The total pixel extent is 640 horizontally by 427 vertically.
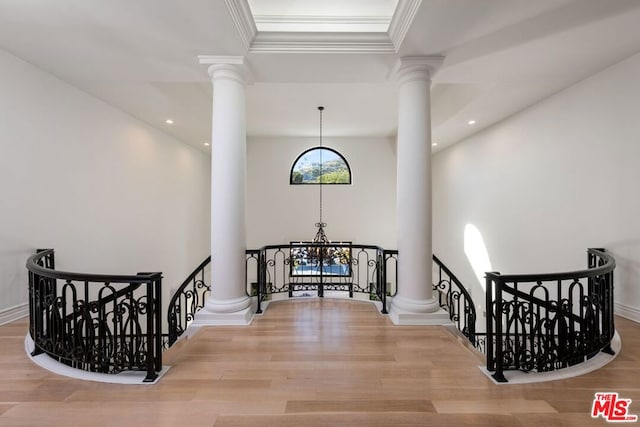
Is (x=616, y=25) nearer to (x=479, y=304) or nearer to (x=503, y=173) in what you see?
(x=503, y=173)

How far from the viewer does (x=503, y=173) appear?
609 centimetres

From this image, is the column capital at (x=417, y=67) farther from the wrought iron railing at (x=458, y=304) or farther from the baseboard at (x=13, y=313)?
the baseboard at (x=13, y=313)

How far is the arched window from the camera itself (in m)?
8.60

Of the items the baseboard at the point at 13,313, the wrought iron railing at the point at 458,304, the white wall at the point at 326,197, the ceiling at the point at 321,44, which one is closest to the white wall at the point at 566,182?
the ceiling at the point at 321,44

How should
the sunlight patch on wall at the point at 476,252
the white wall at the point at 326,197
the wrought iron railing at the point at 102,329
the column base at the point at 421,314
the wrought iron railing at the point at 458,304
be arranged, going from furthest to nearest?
1. the white wall at the point at 326,197
2. the sunlight patch on wall at the point at 476,252
3. the wrought iron railing at the point at 458,304
4. the column base at the point at 421,314
5. the wrought iron railing at the point at 102,329

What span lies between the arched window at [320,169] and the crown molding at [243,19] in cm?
536

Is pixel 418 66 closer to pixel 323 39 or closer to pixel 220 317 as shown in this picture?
pixel 323 39

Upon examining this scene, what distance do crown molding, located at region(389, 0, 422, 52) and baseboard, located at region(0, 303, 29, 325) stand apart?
575cm

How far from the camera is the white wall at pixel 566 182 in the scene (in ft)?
12.0

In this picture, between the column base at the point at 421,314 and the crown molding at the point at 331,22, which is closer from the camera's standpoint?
the crown molding at the point at 331,22

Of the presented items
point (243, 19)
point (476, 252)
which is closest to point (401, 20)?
point (243, 19)

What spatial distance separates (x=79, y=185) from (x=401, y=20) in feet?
17.5

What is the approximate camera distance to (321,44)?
331 centimetres

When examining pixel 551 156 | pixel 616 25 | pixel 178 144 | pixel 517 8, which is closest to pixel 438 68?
pixel 517 8
